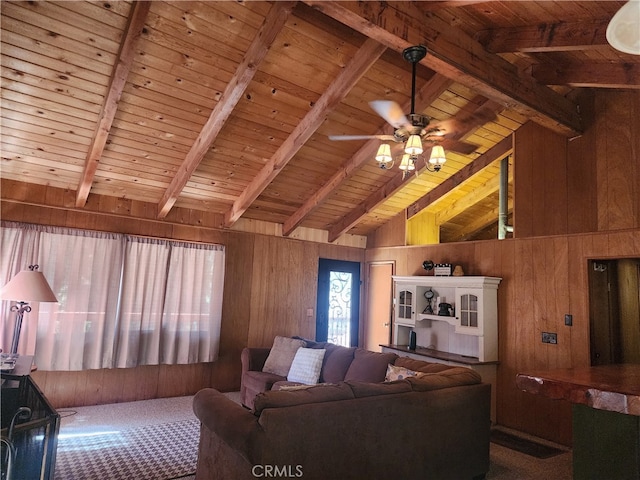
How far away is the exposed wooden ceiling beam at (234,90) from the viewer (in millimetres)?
3316

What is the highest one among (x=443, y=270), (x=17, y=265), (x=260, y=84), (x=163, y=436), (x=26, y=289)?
(x=260, y=84)

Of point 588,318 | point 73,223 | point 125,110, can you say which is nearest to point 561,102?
point 588,318

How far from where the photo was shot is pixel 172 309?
5477 mm

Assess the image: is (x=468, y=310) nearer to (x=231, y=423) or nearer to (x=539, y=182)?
(x=539, y=182)

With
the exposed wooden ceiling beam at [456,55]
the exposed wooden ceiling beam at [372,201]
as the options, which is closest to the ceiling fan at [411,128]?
the exposed wooden ceiling beam at [456,55]

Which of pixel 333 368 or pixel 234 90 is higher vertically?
pixel 234 90

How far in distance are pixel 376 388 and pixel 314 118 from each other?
269cm

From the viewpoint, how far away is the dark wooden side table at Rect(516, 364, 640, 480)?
7.72 ft

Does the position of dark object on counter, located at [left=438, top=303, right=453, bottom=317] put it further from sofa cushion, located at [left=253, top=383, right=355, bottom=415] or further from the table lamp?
the table lamp

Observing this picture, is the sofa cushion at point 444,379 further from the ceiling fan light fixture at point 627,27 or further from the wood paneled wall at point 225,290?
the wood paneled wall at point 225,290

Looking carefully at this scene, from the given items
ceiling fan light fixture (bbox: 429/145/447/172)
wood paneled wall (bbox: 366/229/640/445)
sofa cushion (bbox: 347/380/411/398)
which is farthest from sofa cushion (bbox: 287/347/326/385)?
ceiling fan light fixture (bbox: 429/145/447/172)

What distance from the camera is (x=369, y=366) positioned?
14.1 feet

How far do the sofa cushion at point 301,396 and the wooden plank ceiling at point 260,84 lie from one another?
2.35 meters

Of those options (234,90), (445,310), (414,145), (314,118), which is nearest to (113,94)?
(234,90)
